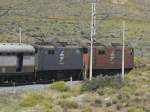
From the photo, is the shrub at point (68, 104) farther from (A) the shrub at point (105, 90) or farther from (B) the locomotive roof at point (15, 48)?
(B) the locomotive roof at point (15, 48)

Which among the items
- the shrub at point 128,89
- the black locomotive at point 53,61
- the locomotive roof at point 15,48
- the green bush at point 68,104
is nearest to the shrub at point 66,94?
the green bush at point 68,104

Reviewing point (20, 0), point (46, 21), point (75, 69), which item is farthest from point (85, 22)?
point (75, 69)

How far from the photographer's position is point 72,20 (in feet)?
350

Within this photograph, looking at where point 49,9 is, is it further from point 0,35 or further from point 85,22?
point 0,35

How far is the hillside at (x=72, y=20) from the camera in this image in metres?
85.0

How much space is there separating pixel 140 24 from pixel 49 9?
20151mm

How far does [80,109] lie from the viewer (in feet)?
105

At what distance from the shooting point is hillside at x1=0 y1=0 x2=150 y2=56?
85.0 meters

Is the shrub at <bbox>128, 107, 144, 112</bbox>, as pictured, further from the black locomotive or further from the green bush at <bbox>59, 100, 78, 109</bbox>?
the black locomotive

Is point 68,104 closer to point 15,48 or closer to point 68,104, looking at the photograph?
point 68,104

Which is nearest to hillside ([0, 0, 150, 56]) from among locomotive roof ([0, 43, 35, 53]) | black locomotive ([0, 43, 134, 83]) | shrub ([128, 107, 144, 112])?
black locomotive ([0, 43, 134, 83])

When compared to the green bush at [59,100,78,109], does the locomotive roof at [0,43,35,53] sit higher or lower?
higher

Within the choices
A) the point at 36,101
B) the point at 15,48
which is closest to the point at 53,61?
the point at 15,48

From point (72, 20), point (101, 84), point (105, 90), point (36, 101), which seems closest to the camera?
point (36, 101)
